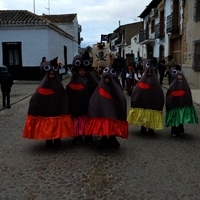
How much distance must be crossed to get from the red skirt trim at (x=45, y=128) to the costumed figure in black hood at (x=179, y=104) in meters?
2.21

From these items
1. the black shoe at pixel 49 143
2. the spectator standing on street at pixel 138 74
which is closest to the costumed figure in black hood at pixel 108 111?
the black shoe at pixel 49 143

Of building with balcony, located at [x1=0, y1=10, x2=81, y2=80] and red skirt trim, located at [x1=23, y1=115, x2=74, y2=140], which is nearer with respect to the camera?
red skirt trim, located at [x1=23, y1=115, x2=74, y2=140]

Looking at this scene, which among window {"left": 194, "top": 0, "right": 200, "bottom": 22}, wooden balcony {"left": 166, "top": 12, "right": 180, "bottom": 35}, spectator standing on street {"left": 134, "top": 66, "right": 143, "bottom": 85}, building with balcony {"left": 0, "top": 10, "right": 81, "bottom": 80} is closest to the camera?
spectator standing on street {"left": 134, "top": 66, "right": 143, "bottom": 85}

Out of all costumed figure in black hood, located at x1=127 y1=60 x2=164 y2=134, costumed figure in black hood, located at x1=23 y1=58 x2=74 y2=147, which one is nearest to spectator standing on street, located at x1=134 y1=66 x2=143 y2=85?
costumed figure in black hood, located at x1=127 y1=60 x2=164 y2=134

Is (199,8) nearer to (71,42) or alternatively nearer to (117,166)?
(117,166)

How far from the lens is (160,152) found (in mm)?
5512

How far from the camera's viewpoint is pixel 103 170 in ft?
15.1

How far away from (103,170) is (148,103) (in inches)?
87.9

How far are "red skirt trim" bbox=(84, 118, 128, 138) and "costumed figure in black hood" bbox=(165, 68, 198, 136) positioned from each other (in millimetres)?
1371

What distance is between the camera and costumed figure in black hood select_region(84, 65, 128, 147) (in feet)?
17.7

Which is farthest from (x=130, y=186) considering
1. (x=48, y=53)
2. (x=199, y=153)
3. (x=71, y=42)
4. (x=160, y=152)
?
(x=71, y=42)

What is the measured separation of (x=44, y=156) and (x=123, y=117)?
147 centimetres

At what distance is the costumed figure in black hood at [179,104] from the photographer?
6.37 metres

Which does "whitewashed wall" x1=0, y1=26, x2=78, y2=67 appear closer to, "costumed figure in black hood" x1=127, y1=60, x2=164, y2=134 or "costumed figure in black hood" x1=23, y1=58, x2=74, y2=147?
"costumed figure in black hood" x1=127, y1=60, x2=164, y2=134
